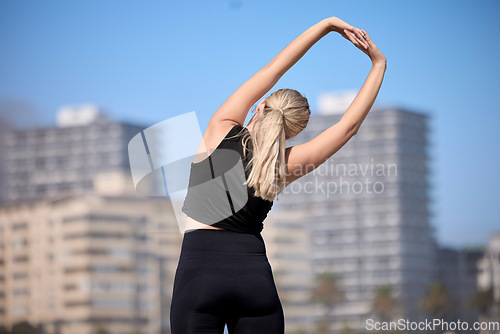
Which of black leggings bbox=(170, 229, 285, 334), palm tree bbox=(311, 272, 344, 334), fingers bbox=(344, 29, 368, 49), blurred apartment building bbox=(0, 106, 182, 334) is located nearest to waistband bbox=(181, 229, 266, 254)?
black leggings bbox=(170, 229, 285, 334)

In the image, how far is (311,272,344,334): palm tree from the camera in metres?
77.1

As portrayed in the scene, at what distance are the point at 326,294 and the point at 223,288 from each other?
264 feet

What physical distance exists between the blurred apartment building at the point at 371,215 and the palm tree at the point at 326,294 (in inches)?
25.1

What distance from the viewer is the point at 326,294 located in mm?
79938

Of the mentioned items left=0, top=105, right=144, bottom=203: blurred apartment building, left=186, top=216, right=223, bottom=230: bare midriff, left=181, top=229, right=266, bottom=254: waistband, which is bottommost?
left=181, top=229, right=266, bottom=254: waistband

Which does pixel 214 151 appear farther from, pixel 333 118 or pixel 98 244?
pixel 333 118

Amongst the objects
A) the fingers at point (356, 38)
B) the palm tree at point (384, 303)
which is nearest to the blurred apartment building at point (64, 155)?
the palm tree at point (384, 303)

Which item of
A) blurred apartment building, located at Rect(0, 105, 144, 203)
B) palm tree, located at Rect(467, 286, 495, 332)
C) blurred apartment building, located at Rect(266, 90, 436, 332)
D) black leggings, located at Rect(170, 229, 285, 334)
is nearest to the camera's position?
black leggings, located at Rect(170, 229, 285, 334)

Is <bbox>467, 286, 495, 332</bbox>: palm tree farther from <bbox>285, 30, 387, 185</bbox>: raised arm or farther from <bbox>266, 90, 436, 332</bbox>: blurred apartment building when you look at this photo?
<bbox>285, 30, 387, 185</bbox>: raised arm

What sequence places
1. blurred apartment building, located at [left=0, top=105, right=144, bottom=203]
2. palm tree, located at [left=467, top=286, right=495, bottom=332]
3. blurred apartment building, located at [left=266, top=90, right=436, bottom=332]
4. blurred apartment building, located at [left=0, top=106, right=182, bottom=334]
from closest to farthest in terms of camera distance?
blurred apartment building, located at [left=0, top=106, right=182, bottom=334] → palm tree, located at [left=467, top=286, right=495, bottom=332] → blurred apartment building, located at [left=266, top=90, right=436, bottom=332] → blurred apartment building, located at [left=0, top=105, right=144, bottom=203]

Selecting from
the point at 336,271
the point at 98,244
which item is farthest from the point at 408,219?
the point at 98,244

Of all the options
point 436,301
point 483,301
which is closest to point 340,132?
point 483,301

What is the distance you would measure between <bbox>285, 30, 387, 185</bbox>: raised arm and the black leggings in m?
0.20

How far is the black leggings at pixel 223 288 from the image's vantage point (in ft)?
4.73
